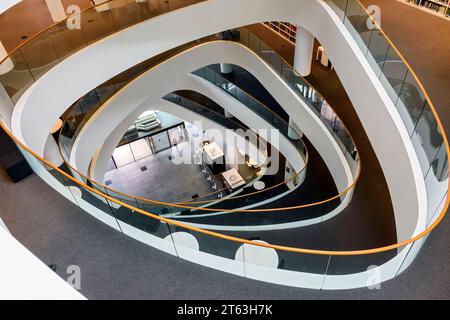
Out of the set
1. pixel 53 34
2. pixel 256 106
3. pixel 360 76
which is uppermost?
pixel 53 34

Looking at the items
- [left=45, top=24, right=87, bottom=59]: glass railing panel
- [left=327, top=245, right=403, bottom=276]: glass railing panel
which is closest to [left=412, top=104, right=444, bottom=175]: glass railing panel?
[left=327, top=245, right=403, bottom=276]: glass railing panel

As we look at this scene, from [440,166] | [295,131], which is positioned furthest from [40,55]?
[295,131]

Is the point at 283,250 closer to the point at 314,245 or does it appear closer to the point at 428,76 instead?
the point at 314,245

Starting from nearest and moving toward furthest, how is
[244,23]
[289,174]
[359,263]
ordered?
[359,263]
[244,23]
[289,174]

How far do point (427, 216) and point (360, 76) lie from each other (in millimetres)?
2661

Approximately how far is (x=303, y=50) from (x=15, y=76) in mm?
6690

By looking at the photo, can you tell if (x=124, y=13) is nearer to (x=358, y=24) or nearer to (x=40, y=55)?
(x=40, y=55)

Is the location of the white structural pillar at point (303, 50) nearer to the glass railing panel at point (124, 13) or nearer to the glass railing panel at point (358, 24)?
the glass railing panel at point (358, 24)

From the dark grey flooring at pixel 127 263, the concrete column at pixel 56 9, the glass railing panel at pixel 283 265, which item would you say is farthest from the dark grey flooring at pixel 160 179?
the glass railing panel at pixel 283 265

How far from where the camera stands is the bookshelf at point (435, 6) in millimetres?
7617

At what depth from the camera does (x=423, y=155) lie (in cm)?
426

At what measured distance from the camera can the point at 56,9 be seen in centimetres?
848
